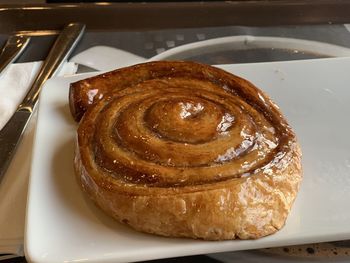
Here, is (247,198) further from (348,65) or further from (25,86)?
(25,86)

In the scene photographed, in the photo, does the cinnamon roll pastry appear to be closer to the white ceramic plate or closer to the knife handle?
the white ceramic plate

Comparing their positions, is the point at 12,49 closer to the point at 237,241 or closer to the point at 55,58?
the point at 55,58

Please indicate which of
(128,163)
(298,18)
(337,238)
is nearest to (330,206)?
(337,238)

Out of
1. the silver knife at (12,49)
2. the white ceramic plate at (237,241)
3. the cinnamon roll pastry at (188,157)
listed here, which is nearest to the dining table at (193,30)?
the silver knife at (12,49)

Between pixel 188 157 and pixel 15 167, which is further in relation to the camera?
pixel 15 167

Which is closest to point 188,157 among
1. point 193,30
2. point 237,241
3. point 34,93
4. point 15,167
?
point 237,241

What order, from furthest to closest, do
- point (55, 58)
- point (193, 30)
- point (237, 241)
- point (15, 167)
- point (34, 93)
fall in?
1. point (193, 30)
2. point (55, 58)
3. point (34, 93)
4. point (15, 167)
5. point (237, 241)

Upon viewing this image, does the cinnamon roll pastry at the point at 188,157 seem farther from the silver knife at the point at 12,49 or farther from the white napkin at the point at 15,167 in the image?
the silver knife at the point at 12,49
